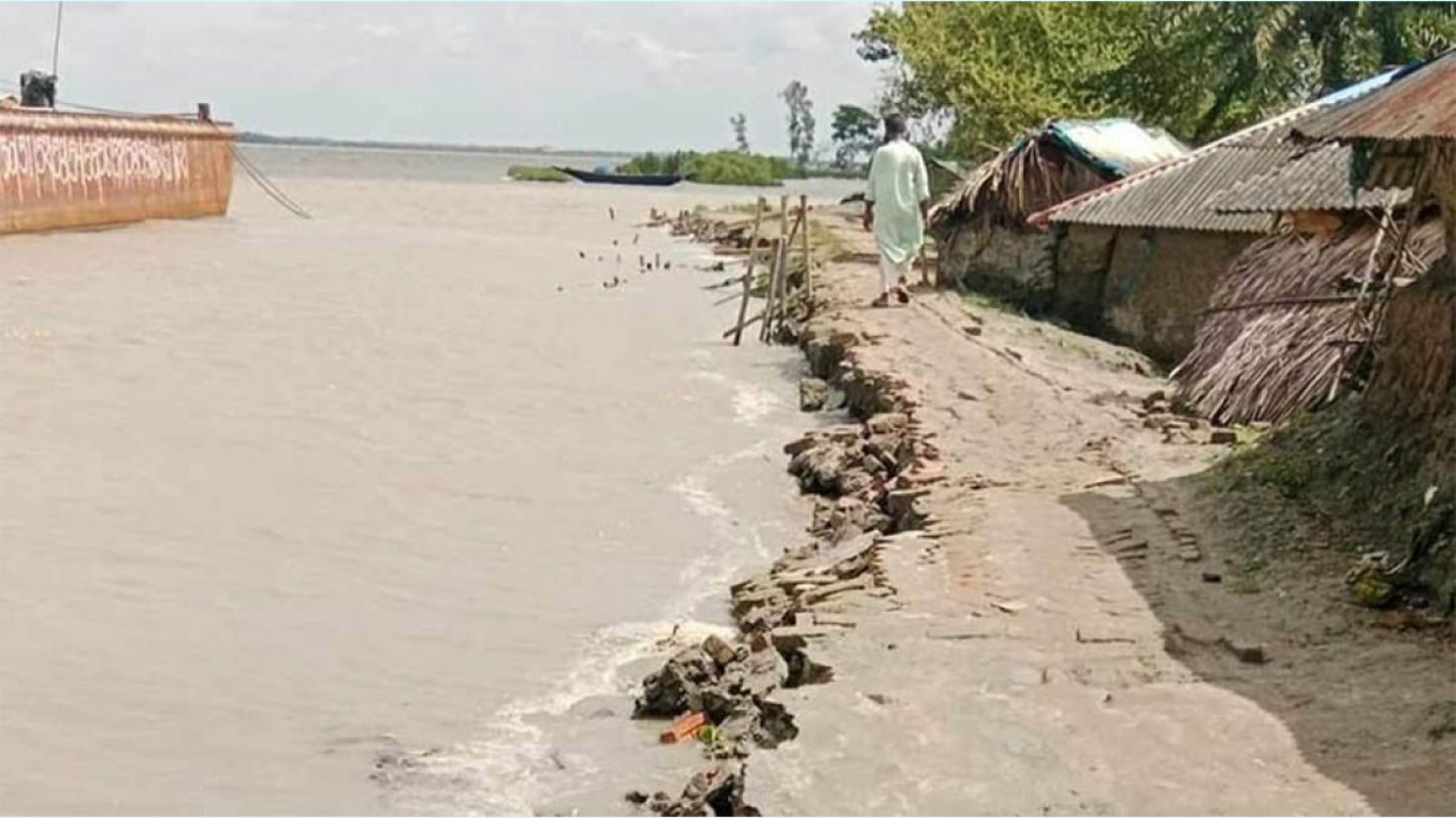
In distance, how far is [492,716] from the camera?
6605 millimetres

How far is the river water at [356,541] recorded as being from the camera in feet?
19.9

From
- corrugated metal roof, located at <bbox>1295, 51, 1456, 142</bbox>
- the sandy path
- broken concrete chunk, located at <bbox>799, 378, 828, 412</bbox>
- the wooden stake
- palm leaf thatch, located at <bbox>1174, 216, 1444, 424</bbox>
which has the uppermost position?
corrugated metal roof, located at <bbox>1295, 51, 1456, 142</bbox>

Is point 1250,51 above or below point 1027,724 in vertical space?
above

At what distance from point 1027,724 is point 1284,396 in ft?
17.2

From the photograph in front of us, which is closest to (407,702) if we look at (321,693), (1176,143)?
(321,693)

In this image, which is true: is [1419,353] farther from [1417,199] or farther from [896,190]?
[896,190]

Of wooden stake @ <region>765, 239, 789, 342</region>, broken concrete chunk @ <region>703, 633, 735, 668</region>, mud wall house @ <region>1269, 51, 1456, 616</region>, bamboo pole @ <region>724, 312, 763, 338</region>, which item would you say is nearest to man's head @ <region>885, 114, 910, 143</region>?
wooden stake @ <region>765, 239, 789, 342</region>

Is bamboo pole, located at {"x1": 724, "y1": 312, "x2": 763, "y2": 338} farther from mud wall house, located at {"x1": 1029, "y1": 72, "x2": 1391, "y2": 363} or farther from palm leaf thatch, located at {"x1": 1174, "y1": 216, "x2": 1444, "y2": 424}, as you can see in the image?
palm leaf thatch, located at {"x1": 1174, "y1": 216, "x2": 1444, "y2": 424}

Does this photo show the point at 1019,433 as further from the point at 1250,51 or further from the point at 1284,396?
the point at 1250,51

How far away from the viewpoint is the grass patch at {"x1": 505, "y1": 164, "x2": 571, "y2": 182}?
297 feet

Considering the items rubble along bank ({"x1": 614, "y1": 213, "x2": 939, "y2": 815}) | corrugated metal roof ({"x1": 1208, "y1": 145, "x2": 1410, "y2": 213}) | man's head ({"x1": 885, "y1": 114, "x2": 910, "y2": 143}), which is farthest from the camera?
man's head ({"x1": 885, "y1": 114, "x2": 910, "y2": 143})

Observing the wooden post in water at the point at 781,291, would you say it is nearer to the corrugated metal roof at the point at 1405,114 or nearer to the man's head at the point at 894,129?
the man's head at the point at 894,129

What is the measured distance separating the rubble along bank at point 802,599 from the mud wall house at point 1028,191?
19.1ft

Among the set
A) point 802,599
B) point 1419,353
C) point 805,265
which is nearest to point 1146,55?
point 805,265
